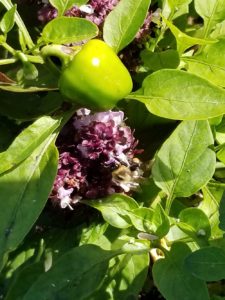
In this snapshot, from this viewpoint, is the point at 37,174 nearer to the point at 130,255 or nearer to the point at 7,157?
the point at 7,157

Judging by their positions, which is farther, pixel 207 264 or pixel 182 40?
pixel 182 40

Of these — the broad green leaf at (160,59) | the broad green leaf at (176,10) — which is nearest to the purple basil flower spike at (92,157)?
the broad green leaf at (160,59)

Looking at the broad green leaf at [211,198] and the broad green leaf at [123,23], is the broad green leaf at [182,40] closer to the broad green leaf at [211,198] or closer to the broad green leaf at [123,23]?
the broad green leaf at [123,23]

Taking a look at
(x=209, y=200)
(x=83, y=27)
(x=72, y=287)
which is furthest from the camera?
(x=209, y=200)

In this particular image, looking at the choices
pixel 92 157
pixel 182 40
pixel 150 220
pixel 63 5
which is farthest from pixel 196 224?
pixel 63 5

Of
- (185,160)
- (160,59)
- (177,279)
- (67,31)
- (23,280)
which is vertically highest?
(67,31)

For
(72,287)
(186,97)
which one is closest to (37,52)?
(186,97)

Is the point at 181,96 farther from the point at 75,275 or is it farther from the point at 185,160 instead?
the point at 75,275
